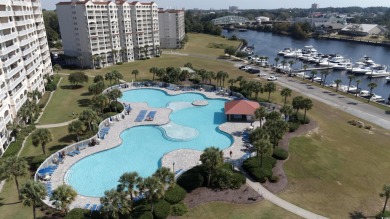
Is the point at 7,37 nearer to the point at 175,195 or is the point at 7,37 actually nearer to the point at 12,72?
the point at 12,72

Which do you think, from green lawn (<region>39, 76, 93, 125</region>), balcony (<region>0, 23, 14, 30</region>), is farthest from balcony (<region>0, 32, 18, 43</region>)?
green lawn (<region>39, 76, 93, 125</region>)

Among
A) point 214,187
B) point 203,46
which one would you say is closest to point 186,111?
point 214,187

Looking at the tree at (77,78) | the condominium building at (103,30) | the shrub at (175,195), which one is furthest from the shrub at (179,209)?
the condominium building at (103,30)

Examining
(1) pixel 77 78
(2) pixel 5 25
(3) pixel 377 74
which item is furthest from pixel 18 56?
(3) pixel 377 74

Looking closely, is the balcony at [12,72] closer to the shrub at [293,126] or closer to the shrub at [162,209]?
the shrub at [162,209]

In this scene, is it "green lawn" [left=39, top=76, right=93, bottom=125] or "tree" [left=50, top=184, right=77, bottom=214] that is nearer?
"tree" [left=50, top=184, right=77, bottom=214]

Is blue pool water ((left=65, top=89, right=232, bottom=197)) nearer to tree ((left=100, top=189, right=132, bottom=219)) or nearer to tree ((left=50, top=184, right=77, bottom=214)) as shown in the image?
tree ((left=50, top=184, right=77, bottom=214))
